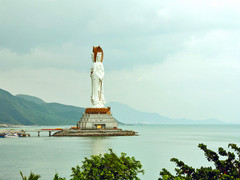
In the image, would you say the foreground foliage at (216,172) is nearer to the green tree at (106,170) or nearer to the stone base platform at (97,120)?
the green tree at (106,170)

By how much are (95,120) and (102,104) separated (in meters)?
4.23

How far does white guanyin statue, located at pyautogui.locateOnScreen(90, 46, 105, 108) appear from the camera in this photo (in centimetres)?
6688

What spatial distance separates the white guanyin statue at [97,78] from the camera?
66.9 metres

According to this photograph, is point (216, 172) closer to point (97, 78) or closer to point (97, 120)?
point (97, 120)

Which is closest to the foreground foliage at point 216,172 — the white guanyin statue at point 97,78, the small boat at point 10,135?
the white guanyin statue at point 97,78

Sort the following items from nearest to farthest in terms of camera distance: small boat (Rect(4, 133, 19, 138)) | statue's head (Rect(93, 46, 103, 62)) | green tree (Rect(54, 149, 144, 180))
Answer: green tree (Rect(54, 149, 144, 180)) < statue's head (Rect(93, 46, 103, 62)) < small boat (Rect(4, 133, 19, 138))

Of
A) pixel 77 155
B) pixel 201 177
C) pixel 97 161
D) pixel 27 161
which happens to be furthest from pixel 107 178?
pixel 77 155

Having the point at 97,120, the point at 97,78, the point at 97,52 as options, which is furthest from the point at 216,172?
the point at 97,52

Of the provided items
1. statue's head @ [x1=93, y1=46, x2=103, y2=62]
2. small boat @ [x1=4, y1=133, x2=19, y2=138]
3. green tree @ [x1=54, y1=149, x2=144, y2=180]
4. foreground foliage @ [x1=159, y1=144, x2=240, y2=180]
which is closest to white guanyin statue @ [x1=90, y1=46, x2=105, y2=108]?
statue's head @ [x1=93, y1=46, x2=103, y2=62]

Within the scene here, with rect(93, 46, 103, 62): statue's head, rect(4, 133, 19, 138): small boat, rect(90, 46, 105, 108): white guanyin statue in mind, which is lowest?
rect(4, 133, 19, 138): small boat

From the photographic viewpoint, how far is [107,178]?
13.0m

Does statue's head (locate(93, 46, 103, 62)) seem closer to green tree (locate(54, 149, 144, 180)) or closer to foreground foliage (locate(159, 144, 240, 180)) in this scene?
green tree (locate(54, 149, 144, 180))

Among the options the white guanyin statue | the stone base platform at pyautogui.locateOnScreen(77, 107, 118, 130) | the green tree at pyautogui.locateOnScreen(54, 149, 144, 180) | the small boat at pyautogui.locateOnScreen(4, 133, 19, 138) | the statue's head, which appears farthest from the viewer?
the small boat at pyautogui.locateOnScreen(4, 133, 19, 138)

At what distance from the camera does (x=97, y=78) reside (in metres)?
67.4
